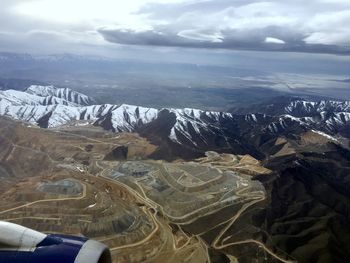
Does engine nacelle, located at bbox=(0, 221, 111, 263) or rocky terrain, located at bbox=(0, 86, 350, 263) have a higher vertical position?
engine nacelle, located at bbox=(0, 221, 111, 263)

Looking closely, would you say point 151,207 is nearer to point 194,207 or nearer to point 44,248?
point 194,207

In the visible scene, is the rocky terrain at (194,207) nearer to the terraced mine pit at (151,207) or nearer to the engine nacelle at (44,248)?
the terraced mine pit at (151,207)

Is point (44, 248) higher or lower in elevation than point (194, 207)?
higher

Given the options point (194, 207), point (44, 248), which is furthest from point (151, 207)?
point (44, 248)

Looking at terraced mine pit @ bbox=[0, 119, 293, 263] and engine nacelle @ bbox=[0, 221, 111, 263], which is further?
terraced mine pit @ bbox=[0, 119, 293, 263]

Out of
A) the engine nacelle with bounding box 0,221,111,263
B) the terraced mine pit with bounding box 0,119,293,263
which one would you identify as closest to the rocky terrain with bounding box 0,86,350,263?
the terraced mine pit with bounding box 0,119,293,263

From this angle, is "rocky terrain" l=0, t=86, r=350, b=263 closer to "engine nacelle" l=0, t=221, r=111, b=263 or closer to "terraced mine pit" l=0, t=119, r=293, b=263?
"terraced mine pit" l=0, t=119, r=293, b=263

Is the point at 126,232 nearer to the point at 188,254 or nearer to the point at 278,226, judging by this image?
the point at 188,254

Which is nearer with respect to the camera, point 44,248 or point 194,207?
point 44,248

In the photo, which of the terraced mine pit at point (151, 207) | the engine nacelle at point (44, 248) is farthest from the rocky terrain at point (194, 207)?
the engine nacelle at point (44, 248)
